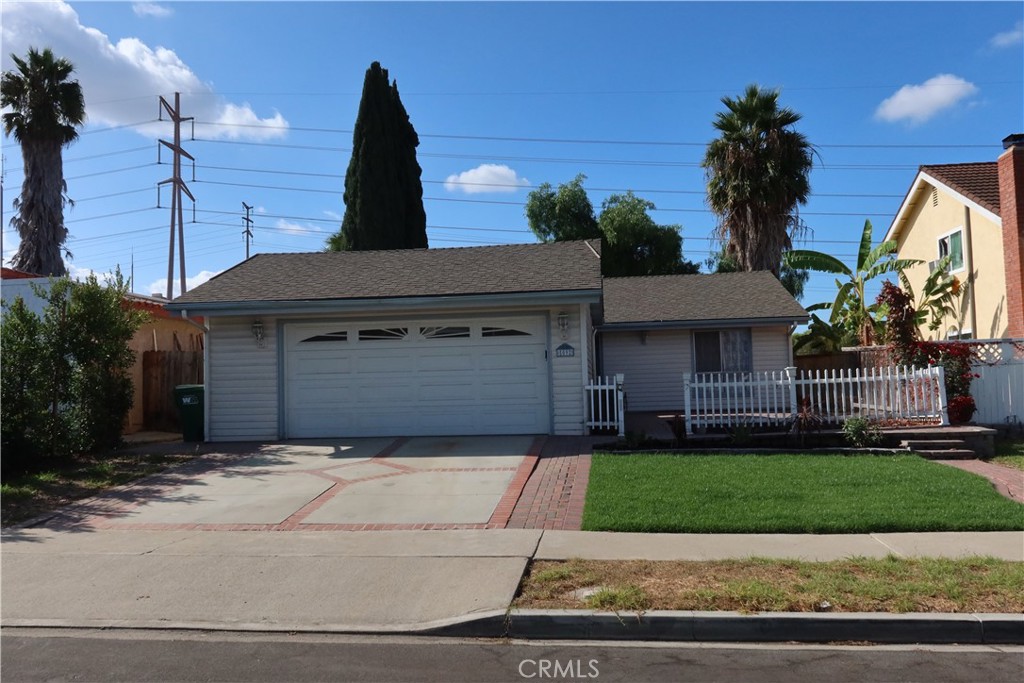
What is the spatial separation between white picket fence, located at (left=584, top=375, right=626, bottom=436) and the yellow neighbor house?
9788 millimetres

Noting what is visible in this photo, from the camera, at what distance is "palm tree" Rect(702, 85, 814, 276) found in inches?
1036

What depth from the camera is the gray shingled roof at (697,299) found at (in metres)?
19.5

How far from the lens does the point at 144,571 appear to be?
676 centimetres

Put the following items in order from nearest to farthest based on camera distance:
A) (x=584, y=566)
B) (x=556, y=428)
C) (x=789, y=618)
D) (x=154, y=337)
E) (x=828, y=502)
Answer: 1. (x=789, y=618)
2. (x=584, y=566)
3. (x=828, y=502)
4. (x=556, y=428)
5. (x=154, y=337)

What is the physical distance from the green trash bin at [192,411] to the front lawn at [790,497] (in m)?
8.25

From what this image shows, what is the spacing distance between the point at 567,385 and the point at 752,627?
8.60 meters

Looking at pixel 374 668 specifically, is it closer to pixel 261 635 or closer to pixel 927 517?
pixel 261 635

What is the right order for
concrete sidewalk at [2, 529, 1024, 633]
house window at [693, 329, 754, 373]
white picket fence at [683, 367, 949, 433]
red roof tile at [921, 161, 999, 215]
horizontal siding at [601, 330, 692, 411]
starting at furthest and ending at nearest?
horizontal siding at [601, 330, 692, 411] → house window at [693, 329, 754, 373] → red roof tile at [921, 161, 999, 215] → white picket fence at [683, 367, 949, 433] → concrete sidewalk at [2, 529, 1024, 633]

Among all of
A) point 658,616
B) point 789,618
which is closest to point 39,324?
point 658,616

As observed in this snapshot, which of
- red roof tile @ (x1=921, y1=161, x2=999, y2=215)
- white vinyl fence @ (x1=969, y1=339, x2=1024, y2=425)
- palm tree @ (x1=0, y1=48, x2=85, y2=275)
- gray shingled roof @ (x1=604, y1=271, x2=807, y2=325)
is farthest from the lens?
palm tree @ (x1=0, y1=48, x2=85, y2=275)

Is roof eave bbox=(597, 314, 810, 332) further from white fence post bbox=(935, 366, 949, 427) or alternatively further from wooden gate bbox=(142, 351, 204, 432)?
wooden gate bbox=(142, 351, 204, 432)

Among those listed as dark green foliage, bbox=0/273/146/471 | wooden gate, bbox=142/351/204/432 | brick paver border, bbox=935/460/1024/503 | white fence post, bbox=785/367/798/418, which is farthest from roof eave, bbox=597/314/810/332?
dark green foliage, bbox=0/273/146/471

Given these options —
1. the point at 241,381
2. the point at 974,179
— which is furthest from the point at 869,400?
the point at 241,381

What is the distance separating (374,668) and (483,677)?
2.32 ft
